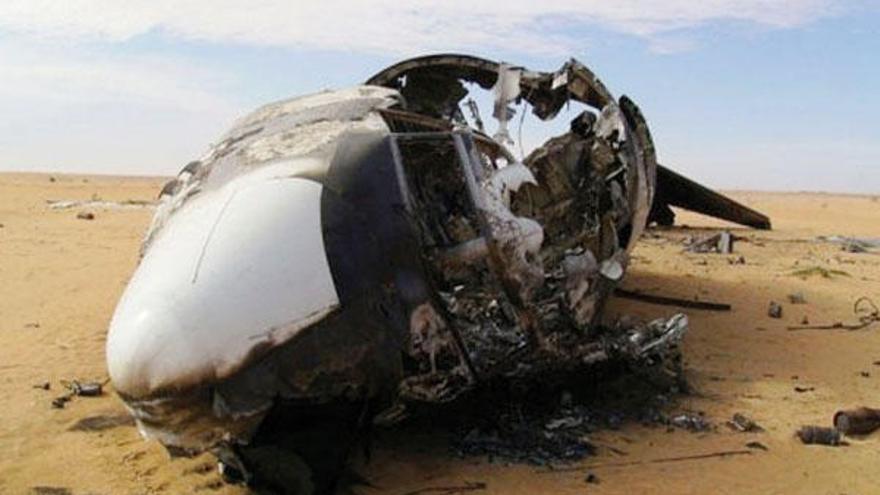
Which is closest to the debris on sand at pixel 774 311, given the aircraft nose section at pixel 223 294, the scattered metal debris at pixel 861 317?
the scattered metal debris at pixel 861 317

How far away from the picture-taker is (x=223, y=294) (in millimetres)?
4668

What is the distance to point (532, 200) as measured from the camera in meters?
8.93

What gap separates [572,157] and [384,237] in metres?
4.42

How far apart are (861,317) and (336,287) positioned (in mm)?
8330

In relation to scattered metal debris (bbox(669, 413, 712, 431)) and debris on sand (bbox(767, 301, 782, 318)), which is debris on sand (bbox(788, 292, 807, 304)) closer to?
debris on sand (bbox(767, 301, 782, 318))

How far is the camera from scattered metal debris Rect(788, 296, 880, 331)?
34.0ft

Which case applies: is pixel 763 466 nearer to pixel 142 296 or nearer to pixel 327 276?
pixel 327 276

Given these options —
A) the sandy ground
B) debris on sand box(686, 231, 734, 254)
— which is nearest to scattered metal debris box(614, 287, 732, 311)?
the sandy ground

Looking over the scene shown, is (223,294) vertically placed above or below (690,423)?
above

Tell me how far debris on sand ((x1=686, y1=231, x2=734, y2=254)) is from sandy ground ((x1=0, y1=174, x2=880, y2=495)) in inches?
45.7

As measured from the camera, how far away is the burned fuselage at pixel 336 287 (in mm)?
4629

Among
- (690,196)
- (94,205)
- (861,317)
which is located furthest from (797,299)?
(94,205)

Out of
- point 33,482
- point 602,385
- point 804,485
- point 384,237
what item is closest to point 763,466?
point 804,485

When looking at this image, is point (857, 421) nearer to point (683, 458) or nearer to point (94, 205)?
point (683, 458)
